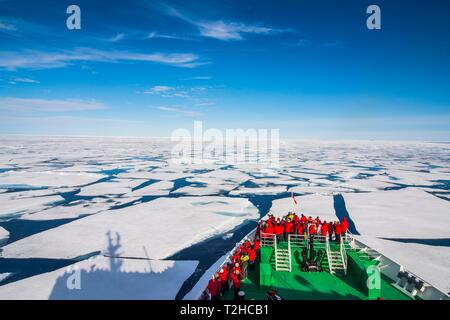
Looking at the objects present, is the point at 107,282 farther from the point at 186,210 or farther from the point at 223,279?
the point at 186,210

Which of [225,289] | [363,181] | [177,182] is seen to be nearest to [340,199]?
[363,181]

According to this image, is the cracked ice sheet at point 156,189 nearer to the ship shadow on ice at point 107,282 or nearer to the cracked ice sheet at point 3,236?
the cracked ice sheet at point 3,236

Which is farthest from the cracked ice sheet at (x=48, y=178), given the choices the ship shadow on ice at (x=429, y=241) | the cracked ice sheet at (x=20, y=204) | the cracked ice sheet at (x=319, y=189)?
the ship shadow on ice at (x=429, y=241)

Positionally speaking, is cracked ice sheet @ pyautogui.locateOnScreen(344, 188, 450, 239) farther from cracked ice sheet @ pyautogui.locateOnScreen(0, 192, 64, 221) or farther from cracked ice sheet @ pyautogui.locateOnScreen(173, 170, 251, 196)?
cracked ice sheet @ pyautogui.locateOnScreen(0, 192, 64, 221)

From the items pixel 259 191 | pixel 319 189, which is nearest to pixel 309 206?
pixel 259 191
